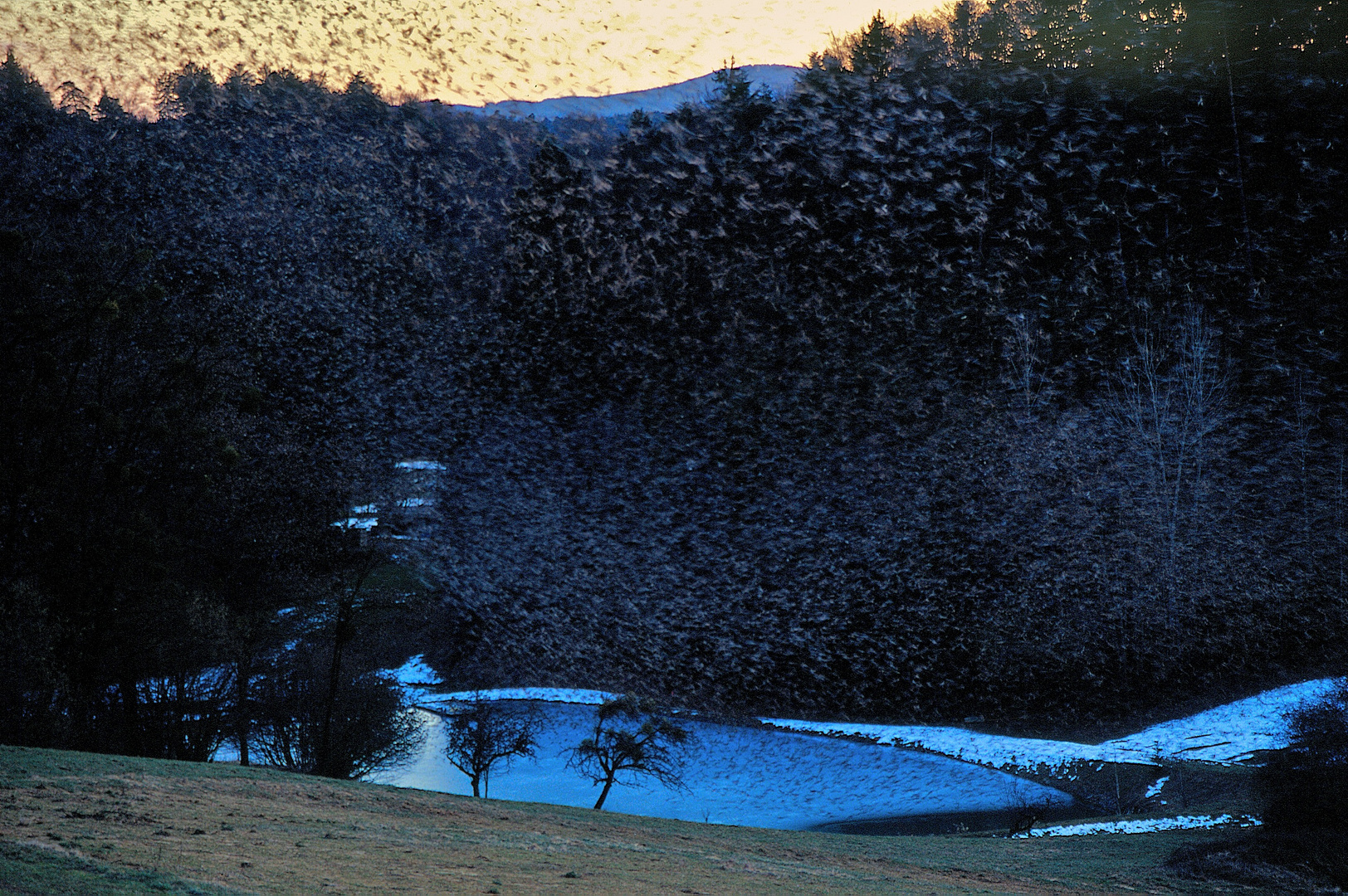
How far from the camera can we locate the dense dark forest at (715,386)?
67.6 ft

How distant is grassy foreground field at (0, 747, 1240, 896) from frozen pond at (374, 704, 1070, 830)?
399cm

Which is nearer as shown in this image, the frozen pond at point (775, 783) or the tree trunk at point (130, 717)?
the frozen pond at point (775, 783)

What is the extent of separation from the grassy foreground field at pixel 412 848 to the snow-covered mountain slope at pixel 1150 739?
17.5 ft

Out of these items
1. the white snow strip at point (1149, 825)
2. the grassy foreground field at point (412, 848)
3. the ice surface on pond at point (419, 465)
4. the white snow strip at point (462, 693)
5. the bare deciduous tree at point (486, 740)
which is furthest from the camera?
the ice surface on pond at point (419, 465)

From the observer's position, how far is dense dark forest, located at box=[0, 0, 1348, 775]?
811 inches

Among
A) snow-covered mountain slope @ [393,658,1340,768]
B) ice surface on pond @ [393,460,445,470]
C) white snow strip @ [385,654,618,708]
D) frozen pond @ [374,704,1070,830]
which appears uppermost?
ice surface on pond @ [393,460,445,470]

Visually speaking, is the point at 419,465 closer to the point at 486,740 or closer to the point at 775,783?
the point at 486,740

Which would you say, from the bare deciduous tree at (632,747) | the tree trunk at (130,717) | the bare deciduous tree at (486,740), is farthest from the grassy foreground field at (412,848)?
the tree trunk at (130,717)

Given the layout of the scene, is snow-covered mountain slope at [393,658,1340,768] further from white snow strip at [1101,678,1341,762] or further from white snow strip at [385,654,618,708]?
white snow strip at [385,654,618,708]

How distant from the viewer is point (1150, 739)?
1753 cm

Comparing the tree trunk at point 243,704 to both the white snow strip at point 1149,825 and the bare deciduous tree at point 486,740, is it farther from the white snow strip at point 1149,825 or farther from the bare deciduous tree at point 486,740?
the white snow strip at point 1149,825

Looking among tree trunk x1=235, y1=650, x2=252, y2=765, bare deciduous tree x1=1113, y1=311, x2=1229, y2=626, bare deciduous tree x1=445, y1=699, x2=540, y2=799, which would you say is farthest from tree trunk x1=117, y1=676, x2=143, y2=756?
bare deciduous tree x1=1113, y1=311, x2=1229, y2=626

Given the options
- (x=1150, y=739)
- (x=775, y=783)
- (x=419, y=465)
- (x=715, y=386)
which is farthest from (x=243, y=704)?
(x=1150, y=739)

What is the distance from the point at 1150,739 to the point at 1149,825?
5.77 meters
